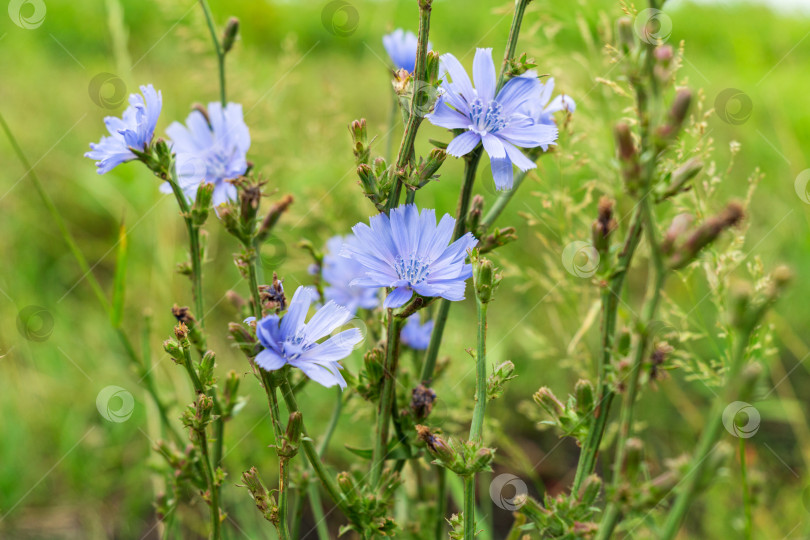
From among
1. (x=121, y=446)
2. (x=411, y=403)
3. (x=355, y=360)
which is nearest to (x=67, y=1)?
(x=121, y=446)

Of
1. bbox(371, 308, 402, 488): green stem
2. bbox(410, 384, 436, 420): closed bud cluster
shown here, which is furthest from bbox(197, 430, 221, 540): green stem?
bbox(410, 384, 436, 420): closed bud cluster

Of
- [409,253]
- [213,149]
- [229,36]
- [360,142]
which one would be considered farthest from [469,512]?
[229,36]

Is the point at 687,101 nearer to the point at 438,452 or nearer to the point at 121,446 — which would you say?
the point at 438,452

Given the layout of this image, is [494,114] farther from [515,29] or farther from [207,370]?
[207,370]

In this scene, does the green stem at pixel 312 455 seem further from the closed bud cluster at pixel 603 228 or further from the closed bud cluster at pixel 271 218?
the closed bud cluster at pixel 603 228

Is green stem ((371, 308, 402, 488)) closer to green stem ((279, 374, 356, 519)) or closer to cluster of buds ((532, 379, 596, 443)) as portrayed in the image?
green stem ((279, 374, 356, 519))

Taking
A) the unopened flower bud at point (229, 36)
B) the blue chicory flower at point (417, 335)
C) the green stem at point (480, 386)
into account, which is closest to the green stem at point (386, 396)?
the green stem at point (480, 386)
